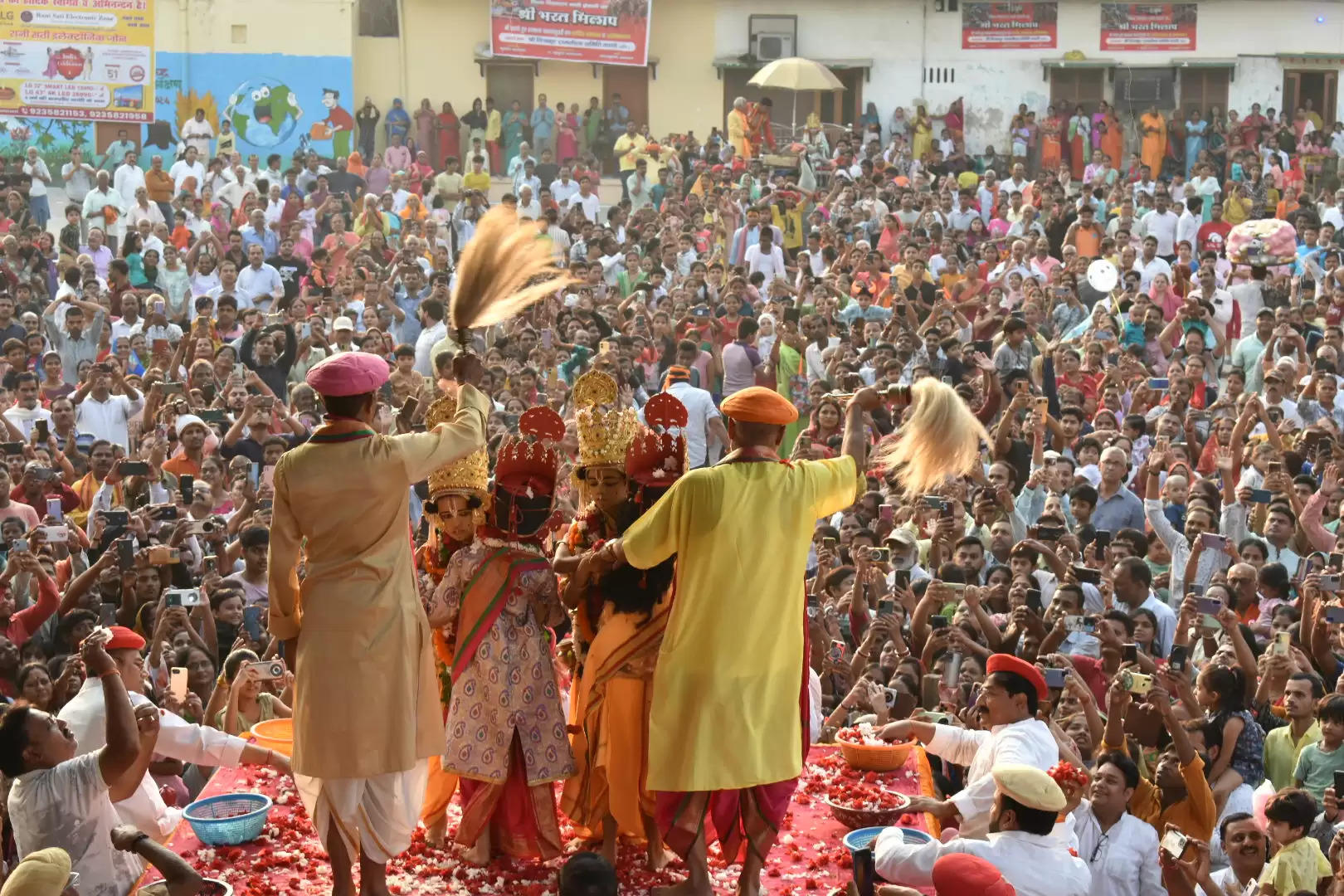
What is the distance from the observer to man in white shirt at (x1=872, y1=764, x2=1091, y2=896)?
466cm

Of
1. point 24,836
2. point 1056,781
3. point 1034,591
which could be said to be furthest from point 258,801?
point 1034,591

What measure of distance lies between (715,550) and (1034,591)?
3.46m

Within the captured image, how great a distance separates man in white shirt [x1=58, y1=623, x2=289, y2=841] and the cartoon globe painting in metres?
19.4

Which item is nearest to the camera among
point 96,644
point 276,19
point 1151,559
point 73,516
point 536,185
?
point 96,644

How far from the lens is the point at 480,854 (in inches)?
215

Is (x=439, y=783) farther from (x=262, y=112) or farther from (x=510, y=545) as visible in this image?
(x=262, y=112)

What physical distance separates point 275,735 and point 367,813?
123 centimetres

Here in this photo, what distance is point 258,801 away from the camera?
18.8ft

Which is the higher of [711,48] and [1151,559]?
[711,48]

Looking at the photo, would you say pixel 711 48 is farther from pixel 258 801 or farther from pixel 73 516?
pixel 258 801

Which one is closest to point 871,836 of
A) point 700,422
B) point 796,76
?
point 700,422

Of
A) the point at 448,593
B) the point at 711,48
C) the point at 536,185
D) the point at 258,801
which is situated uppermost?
the point at 711,48

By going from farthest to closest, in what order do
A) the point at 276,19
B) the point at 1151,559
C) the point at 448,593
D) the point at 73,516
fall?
the point at 276,19, the point at 73,516, the point at 1151,559, the point at 448,593

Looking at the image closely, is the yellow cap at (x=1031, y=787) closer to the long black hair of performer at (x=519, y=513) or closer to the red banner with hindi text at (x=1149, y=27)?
the long black hair of performer at (x=519, y=513)
